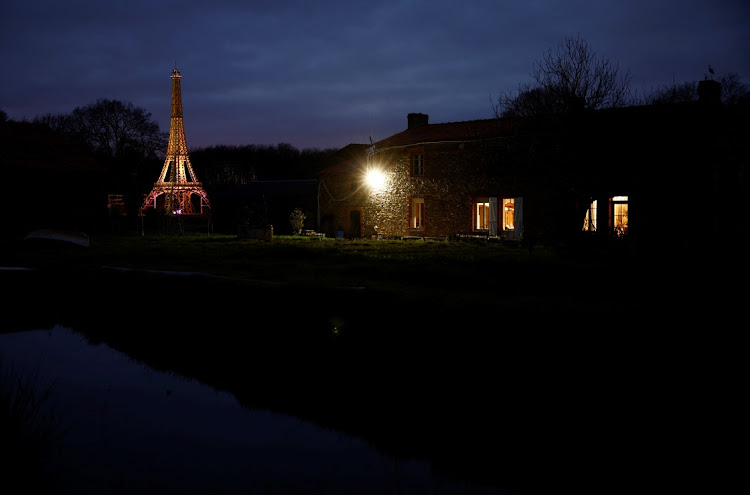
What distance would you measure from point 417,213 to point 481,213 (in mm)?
3459

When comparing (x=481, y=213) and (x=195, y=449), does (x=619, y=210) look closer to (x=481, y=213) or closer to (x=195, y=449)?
(x=481, y=213)

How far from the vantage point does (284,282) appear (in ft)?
43.0

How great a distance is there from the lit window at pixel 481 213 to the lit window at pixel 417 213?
2.96 metres

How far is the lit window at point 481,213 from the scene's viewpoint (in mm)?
29766

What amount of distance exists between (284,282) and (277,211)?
3157cm

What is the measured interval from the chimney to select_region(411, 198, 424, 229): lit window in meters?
6.10

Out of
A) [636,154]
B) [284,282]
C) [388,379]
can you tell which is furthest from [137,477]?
[636,154]

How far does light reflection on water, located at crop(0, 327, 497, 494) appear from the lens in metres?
5.46

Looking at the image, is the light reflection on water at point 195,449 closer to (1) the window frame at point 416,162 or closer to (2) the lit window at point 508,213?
(2) the lit window at point 508,213

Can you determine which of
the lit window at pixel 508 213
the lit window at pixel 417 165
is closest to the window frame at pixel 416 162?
the lit window at pixel 417 165

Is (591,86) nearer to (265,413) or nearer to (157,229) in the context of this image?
(265,413)

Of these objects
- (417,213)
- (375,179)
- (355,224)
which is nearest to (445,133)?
(417,213)

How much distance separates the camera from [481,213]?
30109 millimetres

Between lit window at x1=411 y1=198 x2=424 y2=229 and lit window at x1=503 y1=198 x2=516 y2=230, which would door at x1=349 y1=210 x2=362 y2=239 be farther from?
lit window at x1=503 y1=198 x2=516 y2=230
